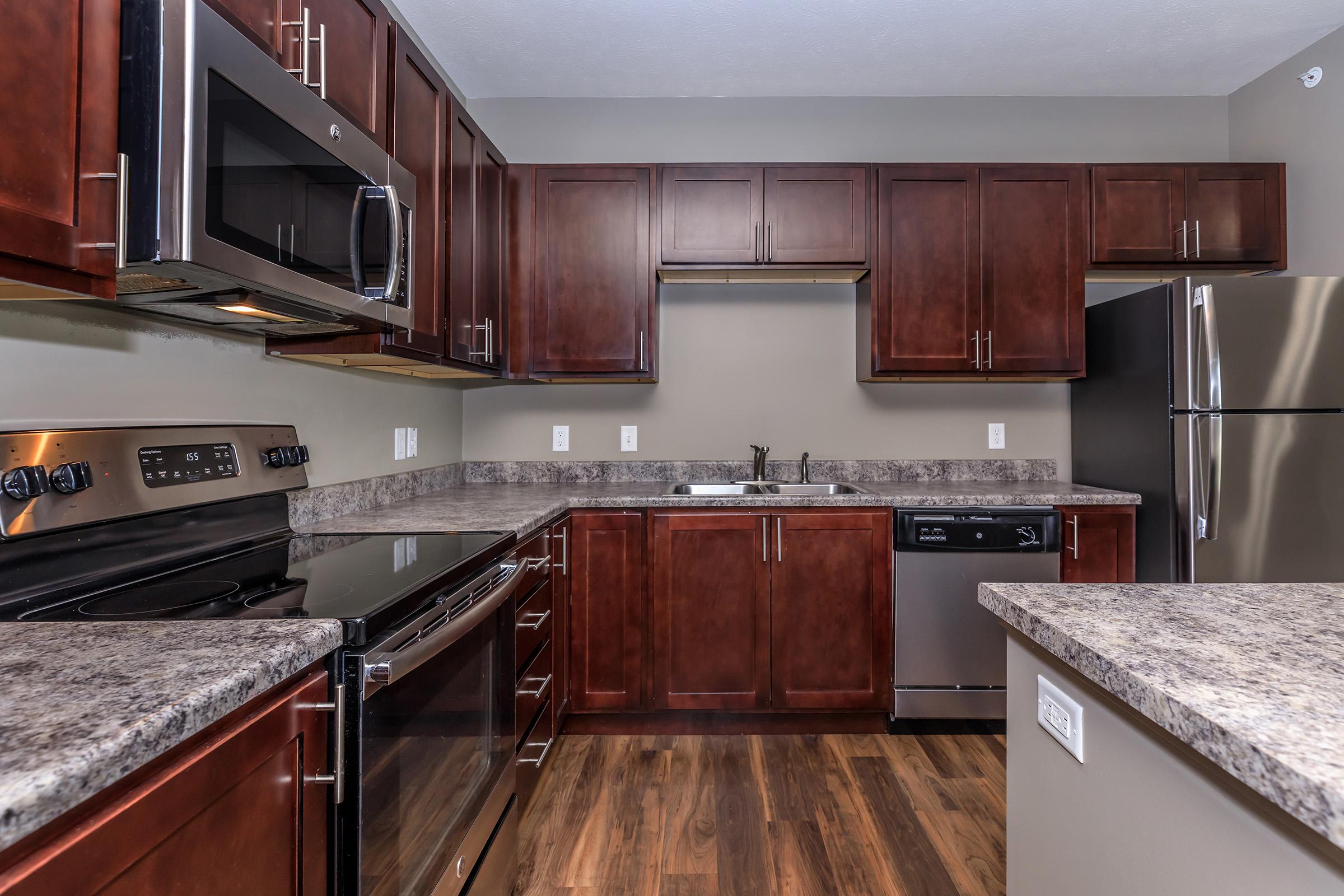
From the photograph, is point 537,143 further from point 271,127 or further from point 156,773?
point 156,773

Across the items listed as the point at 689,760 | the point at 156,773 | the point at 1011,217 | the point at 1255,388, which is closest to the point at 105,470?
the point at 156,773

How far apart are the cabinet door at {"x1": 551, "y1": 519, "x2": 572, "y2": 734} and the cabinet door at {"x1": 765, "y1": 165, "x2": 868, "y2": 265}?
1387 mm

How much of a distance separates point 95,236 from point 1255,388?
3.04 meters

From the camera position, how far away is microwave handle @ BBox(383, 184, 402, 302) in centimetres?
138

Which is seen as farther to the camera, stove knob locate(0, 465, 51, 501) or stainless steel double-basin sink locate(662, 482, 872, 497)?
stainless steel double-basin sink locate(662, 482, 872, 497)

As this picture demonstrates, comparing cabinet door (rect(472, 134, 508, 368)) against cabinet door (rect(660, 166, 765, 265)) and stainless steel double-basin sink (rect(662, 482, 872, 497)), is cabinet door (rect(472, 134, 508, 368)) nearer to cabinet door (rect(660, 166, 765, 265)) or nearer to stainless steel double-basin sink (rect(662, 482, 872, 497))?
cabinet door (rect(660, 166, 765, 265))

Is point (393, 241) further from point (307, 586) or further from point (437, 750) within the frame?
point (437, 750)

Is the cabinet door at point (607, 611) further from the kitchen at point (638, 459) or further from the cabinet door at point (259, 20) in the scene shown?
Result: the cabinet door at point (259, 20)

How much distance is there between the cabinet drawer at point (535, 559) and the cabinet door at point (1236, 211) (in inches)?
110

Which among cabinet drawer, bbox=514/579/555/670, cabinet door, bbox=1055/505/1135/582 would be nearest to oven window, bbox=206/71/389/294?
cabinet drawer, bbox=514/579/555/670

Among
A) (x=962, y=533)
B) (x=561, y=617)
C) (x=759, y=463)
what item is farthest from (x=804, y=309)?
(x=561, y=617)

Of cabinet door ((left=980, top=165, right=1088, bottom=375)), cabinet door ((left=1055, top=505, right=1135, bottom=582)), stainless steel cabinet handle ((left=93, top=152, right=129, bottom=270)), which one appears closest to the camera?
stainless steel cabinet handle ((left=93, top=152, right=129, bottom=270))

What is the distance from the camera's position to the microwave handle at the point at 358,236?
1339mm

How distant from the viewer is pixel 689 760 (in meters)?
2.26
